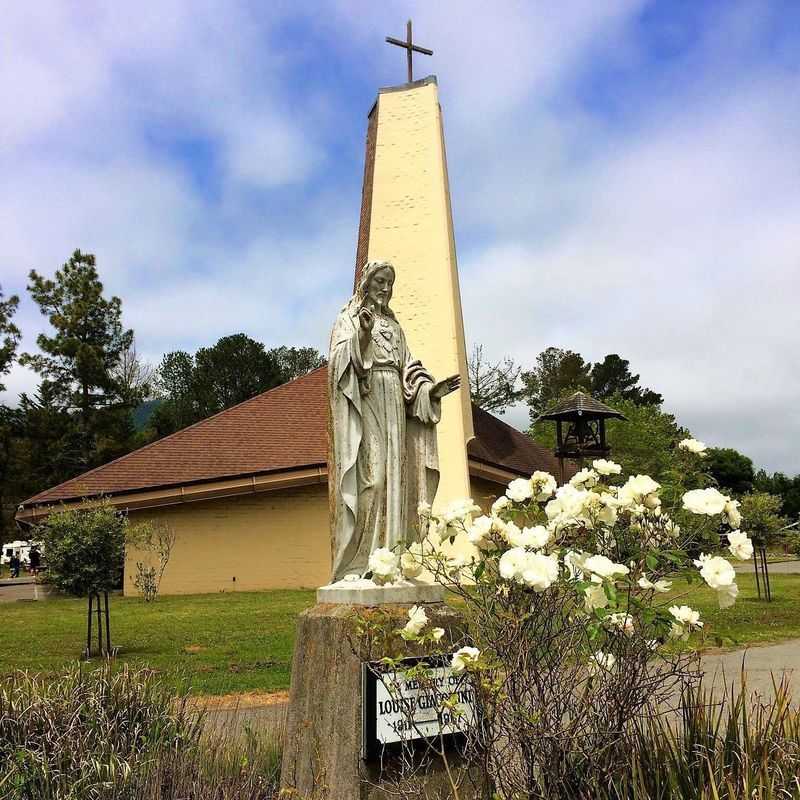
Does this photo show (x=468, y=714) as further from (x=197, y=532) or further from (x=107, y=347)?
(x=107, y=347)

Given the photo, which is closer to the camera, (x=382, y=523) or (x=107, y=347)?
(x=382, y=523)

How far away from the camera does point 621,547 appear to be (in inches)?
140

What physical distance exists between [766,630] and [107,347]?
34.8 metres

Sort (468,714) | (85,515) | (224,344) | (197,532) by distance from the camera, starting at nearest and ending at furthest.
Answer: (468,714) → (85,515) → (197,532) → (224,344)

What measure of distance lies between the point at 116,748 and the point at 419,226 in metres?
19.8

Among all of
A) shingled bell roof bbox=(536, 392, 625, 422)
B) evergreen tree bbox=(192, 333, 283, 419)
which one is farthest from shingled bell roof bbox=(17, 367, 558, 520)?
evergreen tree bbox=(192, 333, 283, 419)

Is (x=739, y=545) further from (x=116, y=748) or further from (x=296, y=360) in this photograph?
(x=296, y=360)

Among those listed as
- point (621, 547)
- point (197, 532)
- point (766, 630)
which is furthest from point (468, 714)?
point (197, 532)

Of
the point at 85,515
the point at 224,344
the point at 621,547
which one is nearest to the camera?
the point at 621,547

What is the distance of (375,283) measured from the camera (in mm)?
5633

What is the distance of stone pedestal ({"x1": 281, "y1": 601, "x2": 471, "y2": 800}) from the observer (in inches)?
171

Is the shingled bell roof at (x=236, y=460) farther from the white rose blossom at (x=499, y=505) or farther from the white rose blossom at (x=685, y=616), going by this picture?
the white rose blossom at (x=685, y=616)

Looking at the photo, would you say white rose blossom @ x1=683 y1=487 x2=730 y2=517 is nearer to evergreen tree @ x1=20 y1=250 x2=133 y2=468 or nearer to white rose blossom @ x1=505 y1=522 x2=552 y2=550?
white rose blossom @ x1=505 y1=522 x2=552 y2=550

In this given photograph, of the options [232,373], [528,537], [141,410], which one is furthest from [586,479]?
[141,410]
